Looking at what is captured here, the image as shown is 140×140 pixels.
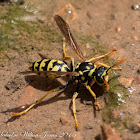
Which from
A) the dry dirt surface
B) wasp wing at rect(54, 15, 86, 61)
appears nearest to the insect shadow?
the dry dirt surface

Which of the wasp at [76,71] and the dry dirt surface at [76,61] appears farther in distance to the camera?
the wasp at [76,71]

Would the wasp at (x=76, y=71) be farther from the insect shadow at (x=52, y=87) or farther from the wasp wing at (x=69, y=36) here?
the insect shadow at (x=52, y=87)

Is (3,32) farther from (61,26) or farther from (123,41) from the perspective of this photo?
(123,41)

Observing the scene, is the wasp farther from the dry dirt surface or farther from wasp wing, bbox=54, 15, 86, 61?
the dry dirt surface

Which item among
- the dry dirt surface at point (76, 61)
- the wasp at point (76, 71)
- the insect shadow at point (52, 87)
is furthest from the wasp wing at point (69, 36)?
Result: the insect shadow at point (52, 87)

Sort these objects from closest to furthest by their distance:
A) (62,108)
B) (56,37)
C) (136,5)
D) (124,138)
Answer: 1. (124,138)
2. (62,108)
3. (56,37)
4. (136,5)

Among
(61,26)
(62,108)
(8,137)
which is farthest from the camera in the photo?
(61,26)

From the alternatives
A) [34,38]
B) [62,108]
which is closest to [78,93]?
[62,108]

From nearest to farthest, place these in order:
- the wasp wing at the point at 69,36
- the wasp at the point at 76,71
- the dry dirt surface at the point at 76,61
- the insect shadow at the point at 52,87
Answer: the dry dirt surface at the point at 76,61
the wasp at the point at 76,71
the insect shadow at the point at 52,87
the wasp wing at the point at 69,36
